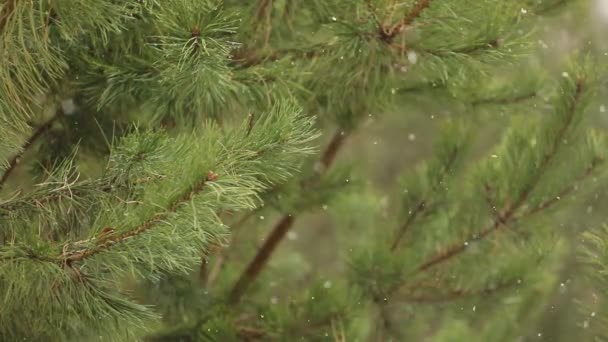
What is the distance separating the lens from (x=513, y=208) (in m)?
2.91

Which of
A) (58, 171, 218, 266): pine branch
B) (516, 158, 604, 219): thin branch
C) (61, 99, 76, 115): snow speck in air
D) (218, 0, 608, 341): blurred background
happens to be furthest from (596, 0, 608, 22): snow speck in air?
(58, 171, 218, 266): pine branch

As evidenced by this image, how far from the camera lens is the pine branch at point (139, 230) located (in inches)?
64.7

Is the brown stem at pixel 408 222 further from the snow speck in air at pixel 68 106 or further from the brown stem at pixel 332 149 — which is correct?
the snow speck in air at pixel 68 106

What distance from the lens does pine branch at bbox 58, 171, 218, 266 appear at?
1.64 m

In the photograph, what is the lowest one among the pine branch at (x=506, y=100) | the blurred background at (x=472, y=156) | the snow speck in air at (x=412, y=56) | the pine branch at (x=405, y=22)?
the blurred background at (x=472, y=156)

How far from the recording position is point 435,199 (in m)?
3.09

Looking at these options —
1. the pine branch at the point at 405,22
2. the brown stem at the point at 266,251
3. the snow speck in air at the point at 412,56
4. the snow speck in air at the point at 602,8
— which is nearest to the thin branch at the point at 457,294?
the brown stem at the point at 266,251

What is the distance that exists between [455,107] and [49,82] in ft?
4.65

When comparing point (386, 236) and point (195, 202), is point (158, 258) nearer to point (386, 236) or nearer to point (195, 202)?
point (195, 202)

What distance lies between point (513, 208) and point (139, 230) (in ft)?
5.35

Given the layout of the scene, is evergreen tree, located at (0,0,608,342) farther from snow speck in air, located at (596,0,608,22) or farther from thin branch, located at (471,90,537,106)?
snow speck in air, located at (596,0,608,22)

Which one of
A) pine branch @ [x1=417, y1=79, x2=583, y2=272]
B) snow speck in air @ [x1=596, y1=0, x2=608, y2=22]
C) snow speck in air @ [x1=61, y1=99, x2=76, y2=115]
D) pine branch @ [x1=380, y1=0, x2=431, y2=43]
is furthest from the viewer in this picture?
snow speck in air @ [x1=596, y1=0, x2=608, y2=22]

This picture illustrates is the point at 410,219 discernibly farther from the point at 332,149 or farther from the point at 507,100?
the point at 507,100

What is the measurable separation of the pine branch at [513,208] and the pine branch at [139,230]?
58.7 inches
